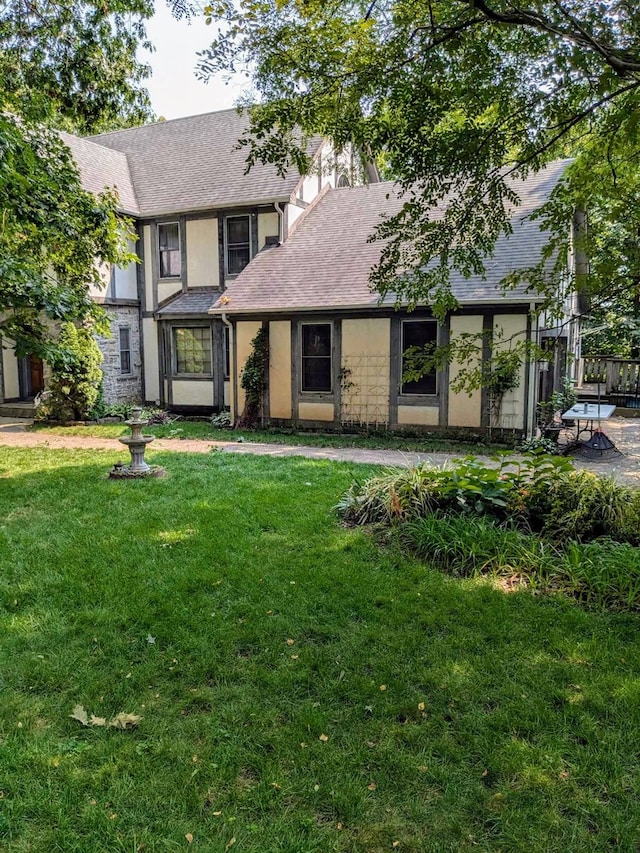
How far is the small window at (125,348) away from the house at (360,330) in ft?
14.6

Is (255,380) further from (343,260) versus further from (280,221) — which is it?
(280,221)

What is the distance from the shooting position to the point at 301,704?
10.6 feet

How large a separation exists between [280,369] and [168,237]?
20.7 ft

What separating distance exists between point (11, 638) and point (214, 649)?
137cm

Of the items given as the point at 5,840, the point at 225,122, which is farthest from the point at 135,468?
the point at 225,122

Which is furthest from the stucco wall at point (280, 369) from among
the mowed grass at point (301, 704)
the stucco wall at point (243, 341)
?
the mowed grass at point (301, 704)

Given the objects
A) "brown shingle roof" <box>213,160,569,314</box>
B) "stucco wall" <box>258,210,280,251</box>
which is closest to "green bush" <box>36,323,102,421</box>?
"brown shingle roof" <box>213,160,569,314</box>

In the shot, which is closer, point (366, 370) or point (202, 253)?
point (366, 370)

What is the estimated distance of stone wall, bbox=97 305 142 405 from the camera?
52.2 ft

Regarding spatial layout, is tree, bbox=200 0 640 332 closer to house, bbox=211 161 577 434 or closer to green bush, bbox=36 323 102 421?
house, bbox=211 161 577 434

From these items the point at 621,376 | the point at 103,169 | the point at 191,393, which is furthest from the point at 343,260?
the point at 103,169

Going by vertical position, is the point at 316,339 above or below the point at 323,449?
above

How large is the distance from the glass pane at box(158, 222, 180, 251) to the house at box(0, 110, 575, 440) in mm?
28

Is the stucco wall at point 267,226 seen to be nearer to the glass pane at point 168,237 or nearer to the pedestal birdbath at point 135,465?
the glass pane at point 168,237
